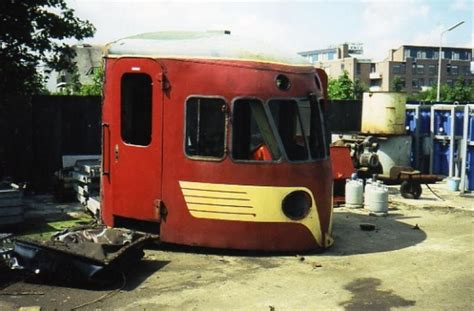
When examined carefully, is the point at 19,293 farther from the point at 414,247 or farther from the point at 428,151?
the point at 428,151

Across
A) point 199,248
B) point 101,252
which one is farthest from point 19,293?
point 199,248

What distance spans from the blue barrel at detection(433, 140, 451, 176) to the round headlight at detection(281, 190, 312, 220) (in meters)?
11.0

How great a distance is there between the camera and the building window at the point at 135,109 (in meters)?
8.31

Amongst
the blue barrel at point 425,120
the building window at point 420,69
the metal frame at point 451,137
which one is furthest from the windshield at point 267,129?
the building window at point 420,69

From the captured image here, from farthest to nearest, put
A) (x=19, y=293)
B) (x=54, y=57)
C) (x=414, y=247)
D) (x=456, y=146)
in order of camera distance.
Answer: (x=456, y=146), (x=54, y=57), (x=414, y=247), (x=19, y=293)

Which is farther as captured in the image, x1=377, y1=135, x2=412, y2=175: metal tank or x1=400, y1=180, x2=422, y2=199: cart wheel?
x1=377, y1=135, x2=412, y2=175: metal tank

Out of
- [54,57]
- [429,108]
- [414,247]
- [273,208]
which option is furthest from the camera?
[429,108]

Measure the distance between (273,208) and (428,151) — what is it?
11.7 m

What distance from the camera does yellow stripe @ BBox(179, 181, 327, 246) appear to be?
780 cm

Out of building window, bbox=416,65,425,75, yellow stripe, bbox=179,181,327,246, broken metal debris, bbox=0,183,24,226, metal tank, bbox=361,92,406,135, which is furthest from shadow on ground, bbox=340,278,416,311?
building window, bbox=416,65,425,75

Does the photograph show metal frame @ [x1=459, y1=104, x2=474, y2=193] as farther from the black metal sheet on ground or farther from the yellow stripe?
the black metal sheet on ground

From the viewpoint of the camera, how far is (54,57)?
11953mm

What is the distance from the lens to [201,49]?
8031mm

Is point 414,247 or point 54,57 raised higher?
point 54,57
